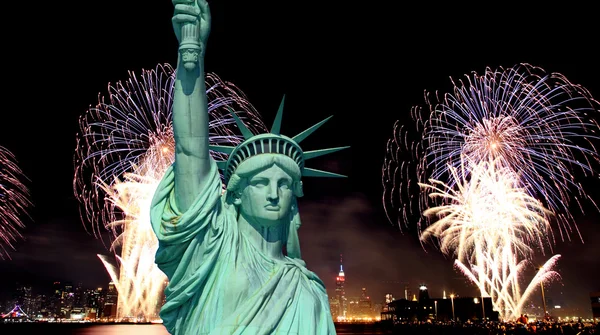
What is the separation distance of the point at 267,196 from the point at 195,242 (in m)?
1.16

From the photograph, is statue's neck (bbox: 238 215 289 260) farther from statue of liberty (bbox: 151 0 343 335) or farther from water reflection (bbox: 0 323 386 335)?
water reflection (bbox: 0 323 386 335)

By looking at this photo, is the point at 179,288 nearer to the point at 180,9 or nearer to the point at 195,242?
the point at 195,242

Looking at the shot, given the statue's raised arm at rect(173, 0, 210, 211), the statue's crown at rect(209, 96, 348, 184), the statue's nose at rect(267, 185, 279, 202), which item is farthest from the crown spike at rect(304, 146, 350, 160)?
the statue's raised arm at rect(173, 0, 210, 211)

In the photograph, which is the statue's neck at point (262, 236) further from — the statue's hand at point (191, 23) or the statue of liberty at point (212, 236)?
the statue's hand at point (191, 23)

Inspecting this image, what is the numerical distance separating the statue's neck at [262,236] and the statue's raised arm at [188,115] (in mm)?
993

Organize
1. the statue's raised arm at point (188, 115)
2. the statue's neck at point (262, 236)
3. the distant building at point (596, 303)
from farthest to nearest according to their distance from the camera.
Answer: the distant building at point (596, 303), the statue's neck at point (262, 236), the statue's raised arm at point (188, 115)

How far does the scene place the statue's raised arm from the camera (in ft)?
20.4

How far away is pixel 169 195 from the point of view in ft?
21.0

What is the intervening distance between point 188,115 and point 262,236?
6.71ft

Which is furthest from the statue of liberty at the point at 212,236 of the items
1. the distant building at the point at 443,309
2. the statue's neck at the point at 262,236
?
the distant building at the point at 443,309

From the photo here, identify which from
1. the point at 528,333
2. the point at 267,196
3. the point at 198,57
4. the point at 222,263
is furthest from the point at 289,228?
the point at 528,333

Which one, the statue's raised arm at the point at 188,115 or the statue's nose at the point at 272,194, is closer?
the statue's raised arm at the point at 188,115

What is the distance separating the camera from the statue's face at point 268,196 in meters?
6.64

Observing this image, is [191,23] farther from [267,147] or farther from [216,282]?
[216,282]
